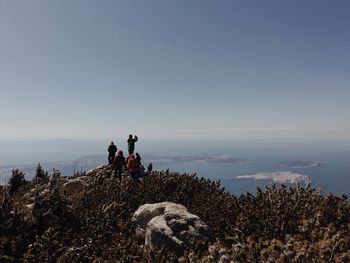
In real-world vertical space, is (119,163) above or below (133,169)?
above

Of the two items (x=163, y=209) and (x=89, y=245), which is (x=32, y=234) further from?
(x=163, y=209)

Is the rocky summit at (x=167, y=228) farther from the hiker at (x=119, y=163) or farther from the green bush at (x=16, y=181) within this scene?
the green bush at (x=16, y=181)

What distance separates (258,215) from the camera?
27.1 feet

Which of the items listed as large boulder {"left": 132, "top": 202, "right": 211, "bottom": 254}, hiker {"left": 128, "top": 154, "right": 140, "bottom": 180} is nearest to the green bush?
hiker {"left": 128, "top": 154, "right": 140, "bottom": 180}

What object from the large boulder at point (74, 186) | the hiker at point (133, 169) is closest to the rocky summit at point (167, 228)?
the large boulder at point (74, 186)

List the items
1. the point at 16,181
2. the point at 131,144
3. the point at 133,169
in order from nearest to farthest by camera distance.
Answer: the point at 16,181 → the point at 133,169 → the point at 131,144

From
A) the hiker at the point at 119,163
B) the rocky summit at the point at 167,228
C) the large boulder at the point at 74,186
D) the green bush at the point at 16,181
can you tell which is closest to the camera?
the rocky summit at the point at 167,228

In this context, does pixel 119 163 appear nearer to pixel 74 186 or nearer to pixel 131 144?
pixel 74 186

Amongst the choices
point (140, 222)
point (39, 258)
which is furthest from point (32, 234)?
point (140, 222)

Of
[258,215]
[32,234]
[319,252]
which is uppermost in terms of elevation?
[319,252]

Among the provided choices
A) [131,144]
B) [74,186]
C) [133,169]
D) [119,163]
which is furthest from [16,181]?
[131,144]

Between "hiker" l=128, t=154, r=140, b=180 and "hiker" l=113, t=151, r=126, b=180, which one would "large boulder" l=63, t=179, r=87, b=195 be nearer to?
"hiker" l=113, t=151, r=126, b=180

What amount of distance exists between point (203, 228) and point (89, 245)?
3.09 m

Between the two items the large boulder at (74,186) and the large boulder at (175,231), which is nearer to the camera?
the large boulder at (175,231)
